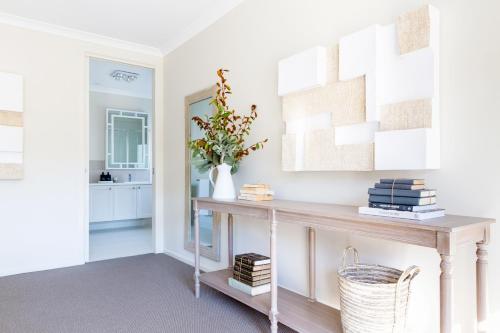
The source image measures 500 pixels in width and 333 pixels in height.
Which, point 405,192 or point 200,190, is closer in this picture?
point 405,192

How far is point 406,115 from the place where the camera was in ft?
5.85

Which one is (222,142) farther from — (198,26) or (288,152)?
(198,26)

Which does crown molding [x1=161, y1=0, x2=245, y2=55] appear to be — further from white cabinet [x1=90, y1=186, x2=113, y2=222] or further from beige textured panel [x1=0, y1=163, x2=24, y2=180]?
white cabinet [x1=90, y1=186, x2=113, y2=222]

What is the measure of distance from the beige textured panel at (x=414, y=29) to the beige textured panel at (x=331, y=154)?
550 mm

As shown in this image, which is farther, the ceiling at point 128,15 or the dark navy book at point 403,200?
the ceiling at point 128,15

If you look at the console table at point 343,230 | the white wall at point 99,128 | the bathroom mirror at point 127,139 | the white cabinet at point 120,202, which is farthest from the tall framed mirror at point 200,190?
the bathroom mirror at point 127,139

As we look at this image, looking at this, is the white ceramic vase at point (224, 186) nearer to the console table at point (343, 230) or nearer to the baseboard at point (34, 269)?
the console table at point (343, 230)

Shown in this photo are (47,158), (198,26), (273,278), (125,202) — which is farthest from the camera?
(125,202)

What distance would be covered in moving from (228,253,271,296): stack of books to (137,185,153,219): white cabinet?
4205 millimetres

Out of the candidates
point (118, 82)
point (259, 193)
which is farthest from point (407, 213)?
point (118, 82)

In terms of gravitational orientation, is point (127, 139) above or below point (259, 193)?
above

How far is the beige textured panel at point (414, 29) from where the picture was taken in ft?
5.57

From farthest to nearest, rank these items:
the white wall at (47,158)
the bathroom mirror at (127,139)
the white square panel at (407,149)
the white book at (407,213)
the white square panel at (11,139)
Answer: the bathroom mirror at (127,139) → the white wall at (47,158) → the white square panel at (11,139) → the white square panel at (407,149) → the white book at (407,213)

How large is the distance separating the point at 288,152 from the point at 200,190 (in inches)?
64.3
